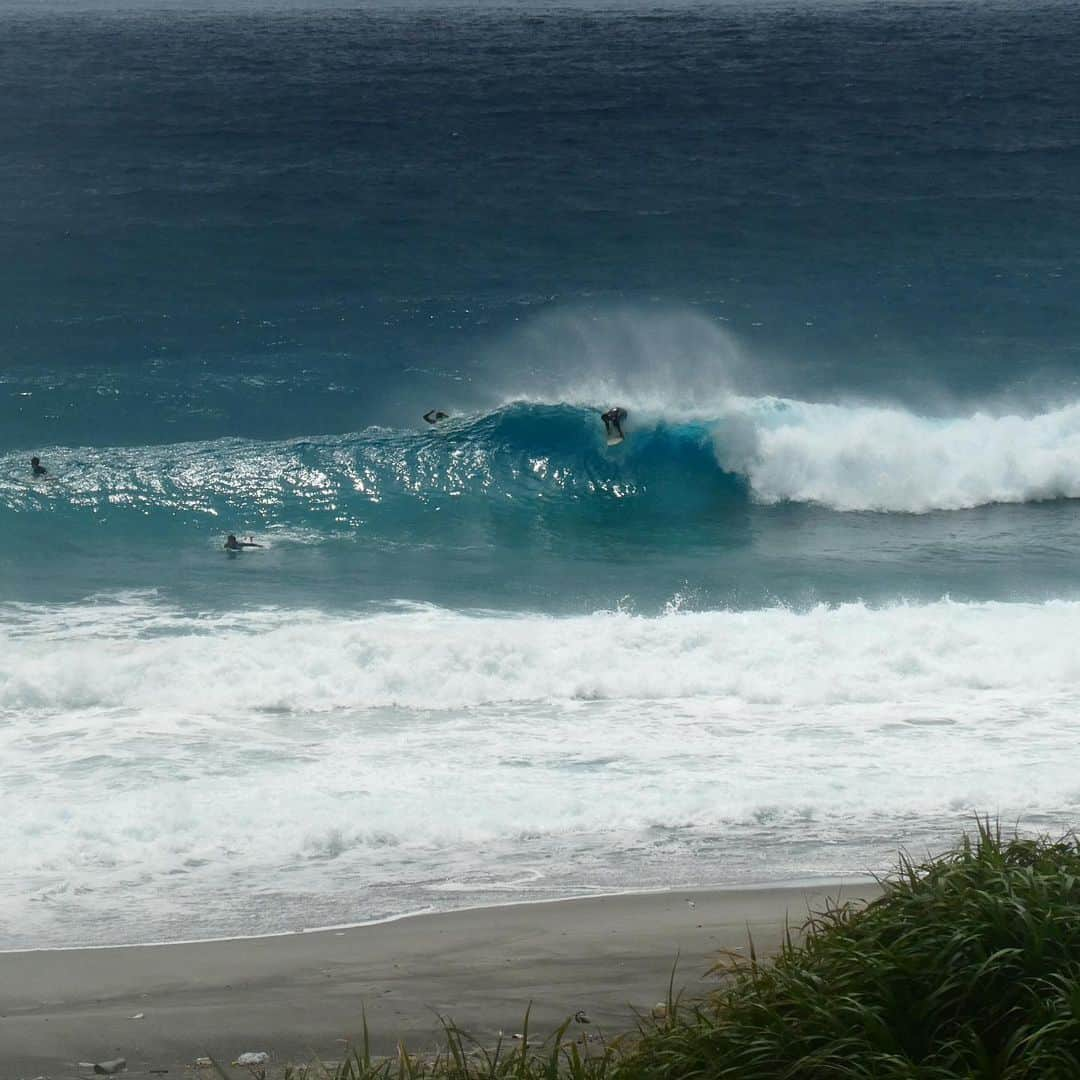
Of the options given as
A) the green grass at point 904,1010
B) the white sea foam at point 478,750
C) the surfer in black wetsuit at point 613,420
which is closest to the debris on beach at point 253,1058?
the green grass at point 904,1010

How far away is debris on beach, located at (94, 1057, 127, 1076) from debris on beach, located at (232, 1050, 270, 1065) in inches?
21.3

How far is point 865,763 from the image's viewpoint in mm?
11773

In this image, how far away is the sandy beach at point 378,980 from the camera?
7.29 meters

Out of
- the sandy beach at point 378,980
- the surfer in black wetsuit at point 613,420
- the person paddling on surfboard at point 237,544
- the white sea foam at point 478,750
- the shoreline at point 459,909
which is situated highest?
the surfer in black wetsuit at point 613,420

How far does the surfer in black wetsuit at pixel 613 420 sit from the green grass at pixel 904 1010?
17.6 metres

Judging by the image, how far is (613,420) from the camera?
2358 centimetres

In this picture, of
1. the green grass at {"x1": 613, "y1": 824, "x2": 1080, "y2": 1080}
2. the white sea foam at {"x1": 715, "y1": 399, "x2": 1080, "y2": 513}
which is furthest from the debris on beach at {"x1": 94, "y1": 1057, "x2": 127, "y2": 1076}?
the white sea foam at {"x1": 715, "y1": 399, "x2": 1080, "y2": 513}

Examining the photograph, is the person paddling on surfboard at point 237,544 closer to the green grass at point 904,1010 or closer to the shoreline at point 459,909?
the shoreline at point 459,909

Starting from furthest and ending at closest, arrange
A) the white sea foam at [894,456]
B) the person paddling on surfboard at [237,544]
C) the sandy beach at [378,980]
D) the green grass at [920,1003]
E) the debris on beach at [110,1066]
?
the white sea foam at [894,456] < the person paddling on surfboard at [237,544] < the sandy beach at [378,980] < the debris on beach at [110,1066] < the green grass at [920,1003]

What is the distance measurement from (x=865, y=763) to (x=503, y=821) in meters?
3.07

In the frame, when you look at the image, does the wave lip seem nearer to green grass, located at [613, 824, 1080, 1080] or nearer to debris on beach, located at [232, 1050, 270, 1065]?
debris on beach, located at [232, 1050, 270, 1065]

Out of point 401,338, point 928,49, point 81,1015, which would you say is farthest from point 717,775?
point 928,49

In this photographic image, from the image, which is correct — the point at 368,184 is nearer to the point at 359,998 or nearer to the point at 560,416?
the point at 560,416

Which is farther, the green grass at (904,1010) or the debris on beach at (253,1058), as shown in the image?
the debris on beach at (253,1058)
